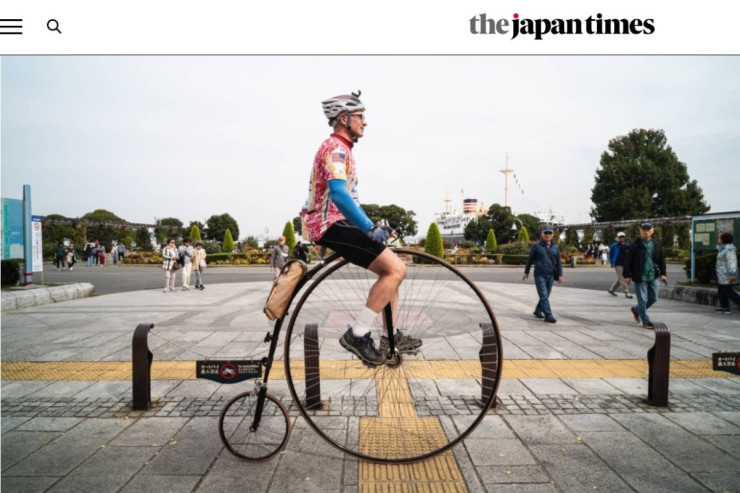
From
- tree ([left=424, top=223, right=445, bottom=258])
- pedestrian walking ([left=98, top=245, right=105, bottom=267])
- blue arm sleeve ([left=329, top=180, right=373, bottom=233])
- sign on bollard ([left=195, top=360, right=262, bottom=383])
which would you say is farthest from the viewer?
pedestrian walking ([left=98, top=245, right=105, bottom=267])

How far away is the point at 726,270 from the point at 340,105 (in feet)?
35.1

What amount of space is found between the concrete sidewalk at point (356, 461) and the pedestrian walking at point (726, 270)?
352cm

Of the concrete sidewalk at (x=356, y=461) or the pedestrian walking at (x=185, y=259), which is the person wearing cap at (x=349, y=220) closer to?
the concrete sidewalk at (x=356, y=461)

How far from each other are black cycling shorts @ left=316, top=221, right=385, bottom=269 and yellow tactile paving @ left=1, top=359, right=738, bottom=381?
241 centimetres

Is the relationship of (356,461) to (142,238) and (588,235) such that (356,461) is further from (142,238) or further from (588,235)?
(142,238)

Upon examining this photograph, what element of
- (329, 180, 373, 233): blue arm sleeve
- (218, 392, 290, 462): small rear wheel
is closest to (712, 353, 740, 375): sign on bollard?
(329, 180, 373, 233): blue arm sleeve

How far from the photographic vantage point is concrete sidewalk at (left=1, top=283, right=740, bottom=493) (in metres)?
2.78

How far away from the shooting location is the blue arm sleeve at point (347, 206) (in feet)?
8.80

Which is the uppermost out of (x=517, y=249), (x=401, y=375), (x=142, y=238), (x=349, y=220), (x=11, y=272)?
(x=142, y=238)

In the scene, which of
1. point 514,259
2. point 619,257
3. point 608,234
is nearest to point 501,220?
point 608,234

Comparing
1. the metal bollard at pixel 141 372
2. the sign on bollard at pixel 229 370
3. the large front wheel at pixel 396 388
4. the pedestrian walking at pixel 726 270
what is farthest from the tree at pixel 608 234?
the metal bollard at pixel 141 372

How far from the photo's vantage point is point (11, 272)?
12336 millimetres

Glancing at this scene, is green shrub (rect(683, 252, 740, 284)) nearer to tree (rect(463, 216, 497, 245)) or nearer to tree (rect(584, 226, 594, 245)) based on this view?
tree (rect(584, 226, 594, 245))
